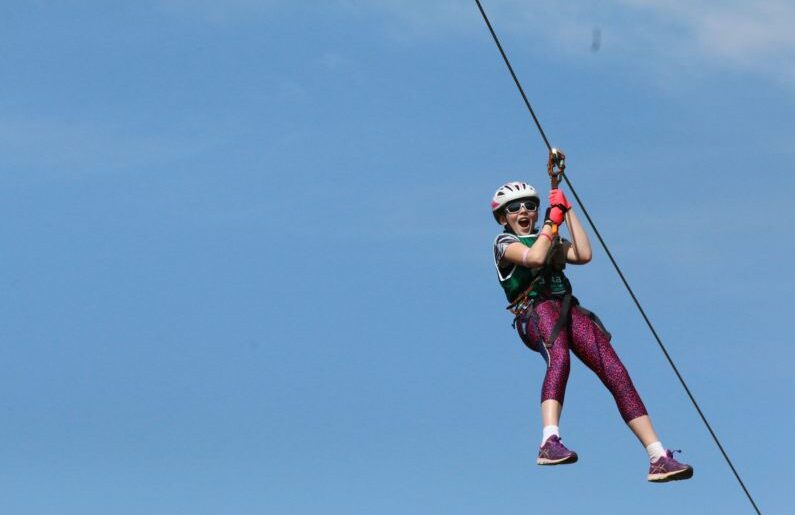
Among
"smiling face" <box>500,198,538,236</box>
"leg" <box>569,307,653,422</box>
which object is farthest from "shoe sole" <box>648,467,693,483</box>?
"smiling face" <box>500,198,538,236</box>

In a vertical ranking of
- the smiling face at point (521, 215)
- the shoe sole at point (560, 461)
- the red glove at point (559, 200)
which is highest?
the smiling face at point (521, 215)

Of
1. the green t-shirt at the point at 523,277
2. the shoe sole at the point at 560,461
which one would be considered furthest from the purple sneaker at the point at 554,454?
the green t-shirt at the point at 523,277

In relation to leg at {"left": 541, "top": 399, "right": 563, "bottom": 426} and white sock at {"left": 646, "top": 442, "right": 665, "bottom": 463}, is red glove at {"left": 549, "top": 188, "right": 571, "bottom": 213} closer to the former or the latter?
leg at {"left": 541, "top": 399, "right": 563, "bottom": 426}

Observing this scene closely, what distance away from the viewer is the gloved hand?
1470 cm

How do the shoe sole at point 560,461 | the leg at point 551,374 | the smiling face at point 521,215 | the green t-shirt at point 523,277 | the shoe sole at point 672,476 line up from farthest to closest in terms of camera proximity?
the smiling face at point 521,215 < the green t-shirt at point 523,277 < the shoe sole at point 672,476 < the leg at point 551,374 < the shoe sole at point 560,461

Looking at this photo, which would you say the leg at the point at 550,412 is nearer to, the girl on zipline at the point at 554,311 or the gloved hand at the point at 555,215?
the girl on zipline at the point at 554,311

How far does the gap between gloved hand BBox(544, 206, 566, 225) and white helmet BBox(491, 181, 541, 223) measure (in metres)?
0.71

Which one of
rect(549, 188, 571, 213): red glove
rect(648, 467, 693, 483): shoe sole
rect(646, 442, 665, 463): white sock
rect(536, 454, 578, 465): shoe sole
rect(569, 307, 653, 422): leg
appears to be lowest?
rect(648, 467, 693, 483): shoe sole

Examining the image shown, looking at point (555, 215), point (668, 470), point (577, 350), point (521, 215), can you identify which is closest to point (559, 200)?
point (555, 215)

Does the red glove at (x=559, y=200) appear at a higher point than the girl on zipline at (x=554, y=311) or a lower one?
higher

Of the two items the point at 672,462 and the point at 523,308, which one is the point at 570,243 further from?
the point at 672,462

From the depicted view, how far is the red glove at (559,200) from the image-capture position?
14.8 meters

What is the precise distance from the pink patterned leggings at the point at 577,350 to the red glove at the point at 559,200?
111cm

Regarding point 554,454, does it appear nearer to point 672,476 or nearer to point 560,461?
point 560,461
